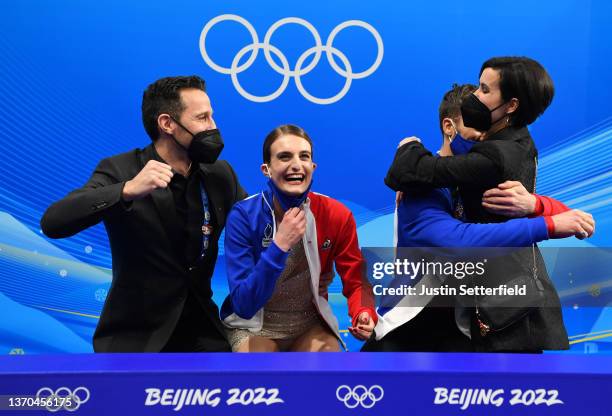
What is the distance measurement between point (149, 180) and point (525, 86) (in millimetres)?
1610

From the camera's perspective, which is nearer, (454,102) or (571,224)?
(571,224)

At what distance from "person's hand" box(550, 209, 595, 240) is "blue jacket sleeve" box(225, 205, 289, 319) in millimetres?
1096

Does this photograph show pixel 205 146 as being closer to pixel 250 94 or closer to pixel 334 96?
pixel 250 94

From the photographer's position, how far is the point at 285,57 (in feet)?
16.1

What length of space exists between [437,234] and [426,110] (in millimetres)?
2082

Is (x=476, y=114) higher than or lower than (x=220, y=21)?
lower

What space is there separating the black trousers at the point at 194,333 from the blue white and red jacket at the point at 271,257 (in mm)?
142

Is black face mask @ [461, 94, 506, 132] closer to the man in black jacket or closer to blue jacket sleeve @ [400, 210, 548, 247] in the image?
blue jacket sleeve @ [400, 210, 548, 247]

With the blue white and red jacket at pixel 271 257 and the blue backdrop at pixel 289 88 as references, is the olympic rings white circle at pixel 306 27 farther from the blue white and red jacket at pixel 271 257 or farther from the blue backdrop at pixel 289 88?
the blue white and red jacket at pixel 271 257

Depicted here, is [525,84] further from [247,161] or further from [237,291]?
[247,161]

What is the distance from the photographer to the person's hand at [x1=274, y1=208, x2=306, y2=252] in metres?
3.02

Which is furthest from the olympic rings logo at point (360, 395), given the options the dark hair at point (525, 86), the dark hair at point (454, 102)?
the dark hair at point (454, 102)

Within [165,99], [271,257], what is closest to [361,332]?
[271,257]

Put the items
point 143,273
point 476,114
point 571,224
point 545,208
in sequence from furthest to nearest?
point 143,273 < point 476,114 < point 545,208 < point 571,224
